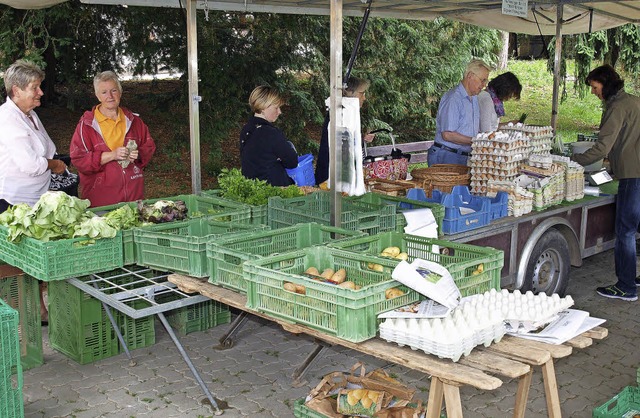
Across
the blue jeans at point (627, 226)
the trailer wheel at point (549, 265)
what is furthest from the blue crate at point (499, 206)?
the blue jeans at point (627, 226)

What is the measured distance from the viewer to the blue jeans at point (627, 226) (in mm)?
6492

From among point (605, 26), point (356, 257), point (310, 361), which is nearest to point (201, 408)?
point (310, 361)

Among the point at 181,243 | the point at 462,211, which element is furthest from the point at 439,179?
the point at 181,243

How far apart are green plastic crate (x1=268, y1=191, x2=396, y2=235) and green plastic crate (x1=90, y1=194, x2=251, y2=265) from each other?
0.23 metres

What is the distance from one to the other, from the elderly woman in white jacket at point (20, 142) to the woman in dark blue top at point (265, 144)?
1.61 meters

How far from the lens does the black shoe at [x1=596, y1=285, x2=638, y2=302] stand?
679 cm

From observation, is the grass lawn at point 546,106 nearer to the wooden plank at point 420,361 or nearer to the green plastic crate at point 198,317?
the green plastic crate at point 198,317

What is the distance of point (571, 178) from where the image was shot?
657cm

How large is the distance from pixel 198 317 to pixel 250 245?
2.03 meters

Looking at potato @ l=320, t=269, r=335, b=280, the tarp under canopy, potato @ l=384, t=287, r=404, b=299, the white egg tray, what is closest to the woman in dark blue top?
the tarp under canopy

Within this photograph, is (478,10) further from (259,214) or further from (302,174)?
(259,214)

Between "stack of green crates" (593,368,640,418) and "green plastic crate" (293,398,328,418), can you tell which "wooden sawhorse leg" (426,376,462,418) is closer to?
"green plastic crate" (293,398,328,418)

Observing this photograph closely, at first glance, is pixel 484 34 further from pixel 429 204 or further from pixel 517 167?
pixel 429 204

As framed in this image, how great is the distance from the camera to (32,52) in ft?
30.7
